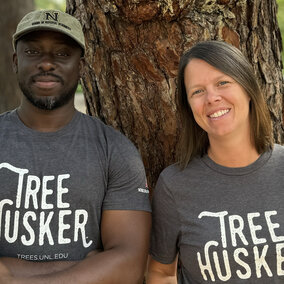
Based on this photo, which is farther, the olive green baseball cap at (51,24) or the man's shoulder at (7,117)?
the man's shoulder at (7,117)

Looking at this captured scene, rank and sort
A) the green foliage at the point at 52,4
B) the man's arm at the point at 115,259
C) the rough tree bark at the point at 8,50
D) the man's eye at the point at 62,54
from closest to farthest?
1. the man's arm at the point at 115,259
2. the man's eye at the point at 62,54
3. the rough tree bark at the point at 8,50
4. the green foliage at the point at 52,4

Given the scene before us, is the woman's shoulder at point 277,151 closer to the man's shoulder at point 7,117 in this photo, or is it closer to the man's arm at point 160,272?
the man's arm at point 160,272

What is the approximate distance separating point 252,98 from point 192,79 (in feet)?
1.11

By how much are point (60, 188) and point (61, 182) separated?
0.11ft

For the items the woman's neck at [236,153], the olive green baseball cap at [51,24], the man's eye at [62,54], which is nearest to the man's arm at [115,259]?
the woman's neck at [236,153]

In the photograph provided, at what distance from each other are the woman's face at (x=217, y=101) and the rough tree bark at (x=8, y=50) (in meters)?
5.27

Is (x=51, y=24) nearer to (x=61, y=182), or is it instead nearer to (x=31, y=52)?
(x=31, y=52)

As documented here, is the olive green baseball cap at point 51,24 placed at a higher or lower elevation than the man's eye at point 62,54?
higher

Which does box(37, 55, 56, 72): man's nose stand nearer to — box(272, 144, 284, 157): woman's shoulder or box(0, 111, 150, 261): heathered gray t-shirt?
box(0, 111, 150, 261): heathered gray t-shirt

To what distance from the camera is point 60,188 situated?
282cm

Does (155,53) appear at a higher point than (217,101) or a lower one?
higher

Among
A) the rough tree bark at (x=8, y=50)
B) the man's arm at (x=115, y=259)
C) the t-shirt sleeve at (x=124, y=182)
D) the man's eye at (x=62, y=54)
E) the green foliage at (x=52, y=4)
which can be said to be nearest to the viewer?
the man's arm at (x=115, y=259)

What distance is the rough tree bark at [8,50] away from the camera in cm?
765

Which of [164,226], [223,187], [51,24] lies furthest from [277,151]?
[51,24]
